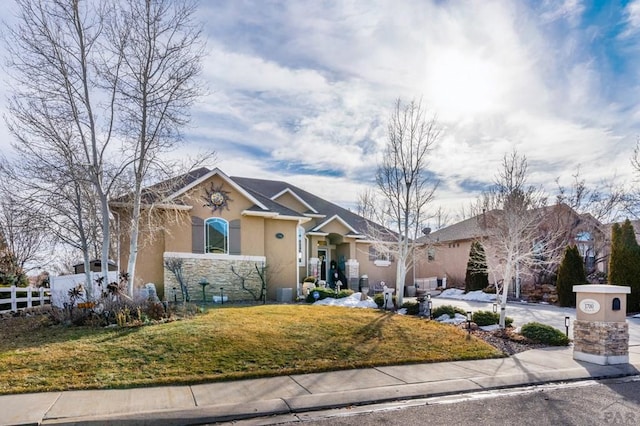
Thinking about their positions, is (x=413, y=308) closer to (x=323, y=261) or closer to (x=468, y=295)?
(x=468, y=295)

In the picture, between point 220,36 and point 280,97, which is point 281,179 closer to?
point 280,97

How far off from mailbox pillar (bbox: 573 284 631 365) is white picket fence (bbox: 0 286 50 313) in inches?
632

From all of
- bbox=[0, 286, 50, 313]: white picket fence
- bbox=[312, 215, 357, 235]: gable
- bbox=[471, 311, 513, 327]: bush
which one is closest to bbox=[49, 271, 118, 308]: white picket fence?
bbox=[0, 286, 50, 313]: white picket fence

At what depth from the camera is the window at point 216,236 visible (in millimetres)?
19069

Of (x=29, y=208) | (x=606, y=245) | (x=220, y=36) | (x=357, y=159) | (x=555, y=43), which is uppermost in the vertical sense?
(x=220, y=36)

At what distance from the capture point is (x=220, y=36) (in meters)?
12.7

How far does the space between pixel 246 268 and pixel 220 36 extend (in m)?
10.4

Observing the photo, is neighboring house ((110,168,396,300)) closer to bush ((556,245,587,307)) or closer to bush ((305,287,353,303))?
bush ((305,287,353,303))

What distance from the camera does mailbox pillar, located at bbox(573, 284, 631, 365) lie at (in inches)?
356

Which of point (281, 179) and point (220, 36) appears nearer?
point (220, 36)

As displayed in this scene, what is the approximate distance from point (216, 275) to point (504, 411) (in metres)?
14.6

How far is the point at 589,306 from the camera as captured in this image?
9.51 metres

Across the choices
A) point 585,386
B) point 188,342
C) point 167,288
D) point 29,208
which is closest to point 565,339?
point 585,386

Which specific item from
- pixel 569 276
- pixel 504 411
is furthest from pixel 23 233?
pixel 569 276
